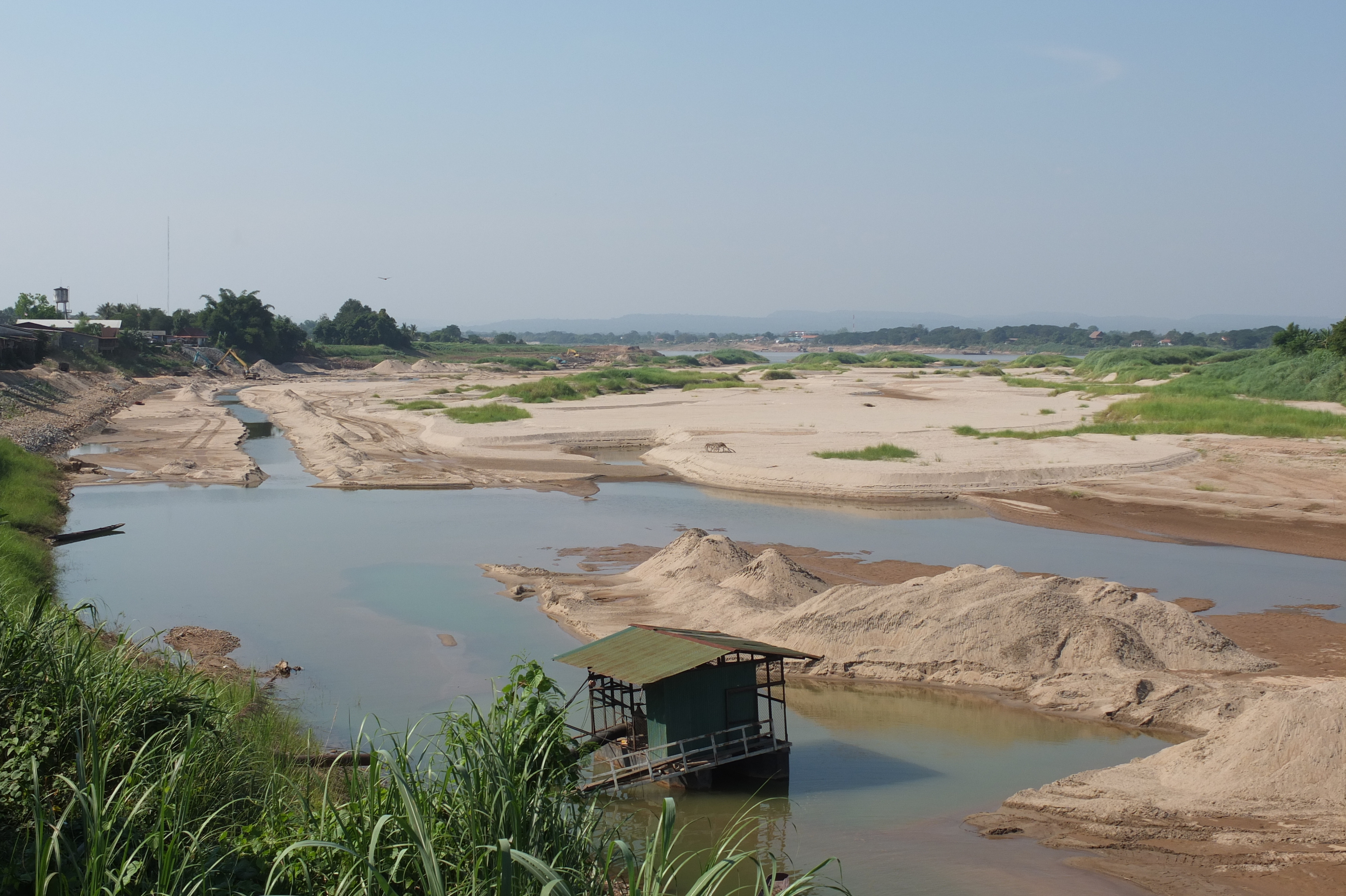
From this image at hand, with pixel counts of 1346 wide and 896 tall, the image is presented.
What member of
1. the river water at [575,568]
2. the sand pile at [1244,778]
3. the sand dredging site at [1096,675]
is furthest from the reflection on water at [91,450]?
the sand pile at [1244,778]

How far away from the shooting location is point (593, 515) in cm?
3541

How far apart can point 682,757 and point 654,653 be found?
1541 millimetres

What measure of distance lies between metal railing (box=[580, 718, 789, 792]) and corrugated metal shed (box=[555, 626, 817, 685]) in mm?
938

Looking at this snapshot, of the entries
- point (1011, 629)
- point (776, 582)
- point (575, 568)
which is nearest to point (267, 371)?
point (575, 568)

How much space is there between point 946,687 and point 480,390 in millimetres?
75512

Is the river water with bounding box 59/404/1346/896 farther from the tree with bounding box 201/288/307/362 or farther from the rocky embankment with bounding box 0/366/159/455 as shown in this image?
the tree with bounding box 201/288/307/362

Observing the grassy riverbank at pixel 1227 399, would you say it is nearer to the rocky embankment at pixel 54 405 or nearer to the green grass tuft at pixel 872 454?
the green grass tuft at pixel 872 454

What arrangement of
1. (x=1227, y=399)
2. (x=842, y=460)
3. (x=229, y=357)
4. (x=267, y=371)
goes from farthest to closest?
1. (x=229, y=357)
2. (x=267, y=371)
3. (x=1227, y=399)
4. (x=842, y=460)

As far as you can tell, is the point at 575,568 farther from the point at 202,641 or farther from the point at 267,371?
the point at 267,371

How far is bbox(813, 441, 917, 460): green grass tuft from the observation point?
45.6 m

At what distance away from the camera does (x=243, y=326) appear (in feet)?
391

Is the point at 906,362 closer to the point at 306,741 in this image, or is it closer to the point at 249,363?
the point at 249,363

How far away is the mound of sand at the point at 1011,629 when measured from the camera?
1850cm

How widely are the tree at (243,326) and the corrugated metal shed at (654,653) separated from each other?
371 feet
